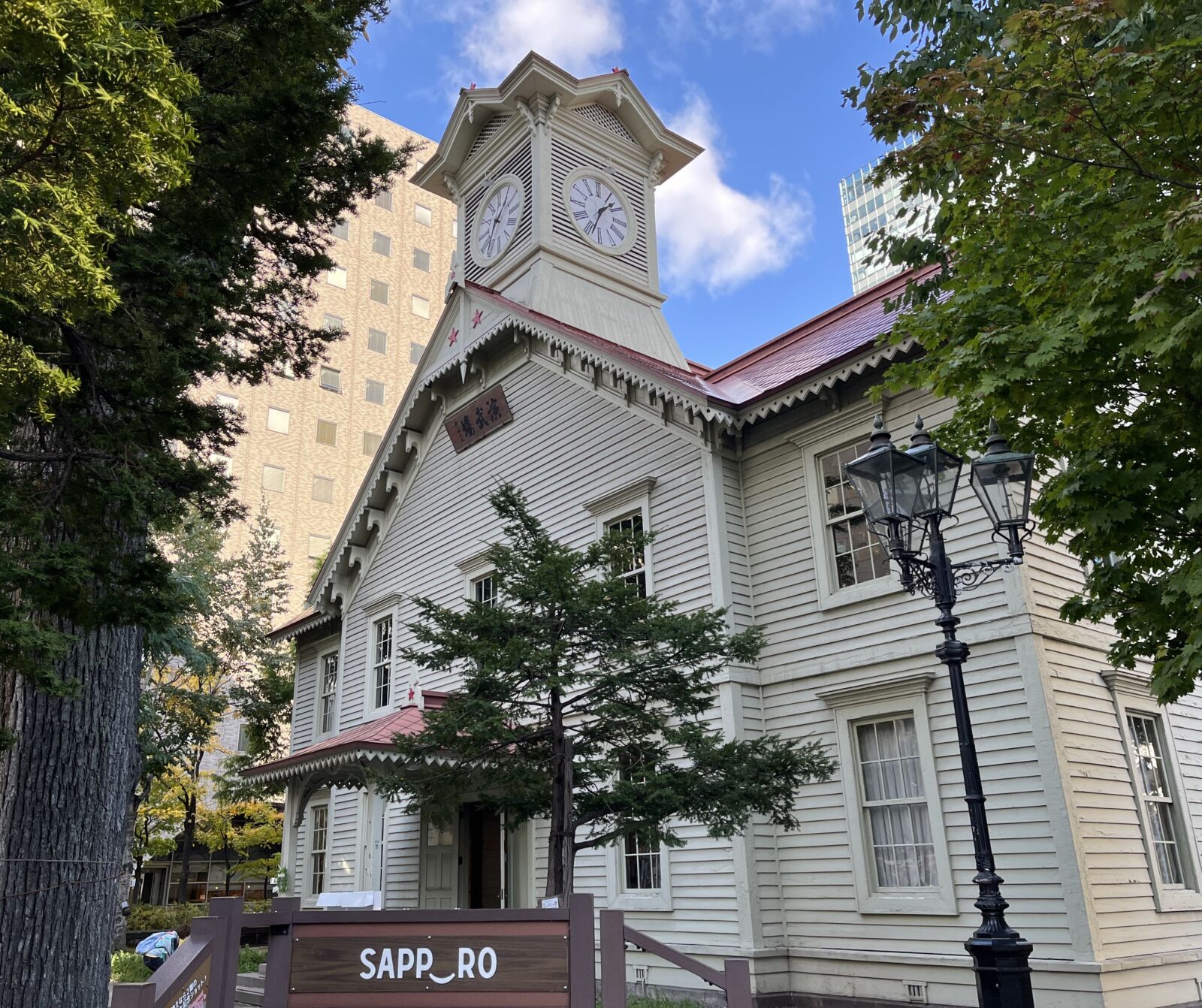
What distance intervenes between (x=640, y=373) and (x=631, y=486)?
1735 mm

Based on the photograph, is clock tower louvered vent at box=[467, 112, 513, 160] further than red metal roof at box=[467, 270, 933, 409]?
Yes

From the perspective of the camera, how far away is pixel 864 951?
37.2ft

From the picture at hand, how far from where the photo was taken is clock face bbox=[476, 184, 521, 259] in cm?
2038

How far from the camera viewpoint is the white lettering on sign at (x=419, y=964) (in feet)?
15.1

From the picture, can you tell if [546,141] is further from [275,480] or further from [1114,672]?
[275,480]

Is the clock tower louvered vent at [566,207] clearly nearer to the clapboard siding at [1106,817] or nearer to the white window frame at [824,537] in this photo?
the white window frame at [824,537]

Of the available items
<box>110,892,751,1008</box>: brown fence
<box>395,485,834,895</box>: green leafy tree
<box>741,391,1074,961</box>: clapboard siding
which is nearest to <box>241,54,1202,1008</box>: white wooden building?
<box>741,391,1074,961</box>: clapboard siding

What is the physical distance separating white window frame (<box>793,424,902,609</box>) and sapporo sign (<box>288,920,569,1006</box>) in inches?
330

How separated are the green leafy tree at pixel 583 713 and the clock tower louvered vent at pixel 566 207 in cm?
1119

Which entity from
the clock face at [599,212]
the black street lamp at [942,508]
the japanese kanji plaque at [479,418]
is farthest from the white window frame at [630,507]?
the black street lamp at [942,508]

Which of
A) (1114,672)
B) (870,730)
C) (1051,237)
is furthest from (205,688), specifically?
(1051,237)

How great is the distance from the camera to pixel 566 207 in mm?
19844

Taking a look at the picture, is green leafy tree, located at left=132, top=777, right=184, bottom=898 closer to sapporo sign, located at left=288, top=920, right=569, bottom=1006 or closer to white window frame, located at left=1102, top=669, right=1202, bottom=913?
white window frame, located at left=1102, top=669, right=1202, bottom=913

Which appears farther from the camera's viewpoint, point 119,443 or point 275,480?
point 275,480
